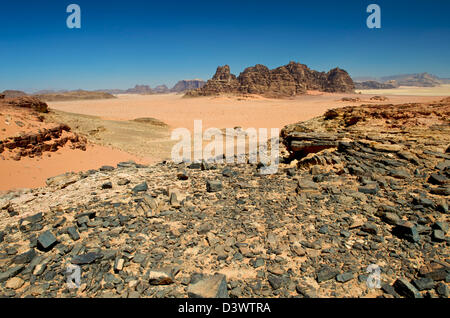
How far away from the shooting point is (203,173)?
6879 millimetres

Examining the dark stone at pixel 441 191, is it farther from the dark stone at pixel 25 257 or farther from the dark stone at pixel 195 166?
the dark stone at pixel 25 257

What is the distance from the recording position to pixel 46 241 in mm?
3736

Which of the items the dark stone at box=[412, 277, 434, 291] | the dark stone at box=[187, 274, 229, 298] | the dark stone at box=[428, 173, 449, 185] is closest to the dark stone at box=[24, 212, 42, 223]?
the dark stone at box=[187, 274, 229, 298]

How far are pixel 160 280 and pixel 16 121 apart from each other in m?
11.7

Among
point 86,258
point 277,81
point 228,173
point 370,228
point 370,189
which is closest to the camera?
point 86,258

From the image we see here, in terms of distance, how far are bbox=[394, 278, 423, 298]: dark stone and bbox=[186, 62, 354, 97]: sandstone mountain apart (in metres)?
80.3

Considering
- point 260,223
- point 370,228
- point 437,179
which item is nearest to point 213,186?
point 260,223

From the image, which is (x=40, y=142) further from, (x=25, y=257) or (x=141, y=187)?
(x=25, y=257)

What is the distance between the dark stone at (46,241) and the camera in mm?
3683

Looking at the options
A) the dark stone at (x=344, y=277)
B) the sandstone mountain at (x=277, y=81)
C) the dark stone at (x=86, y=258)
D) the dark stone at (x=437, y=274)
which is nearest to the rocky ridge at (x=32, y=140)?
the dark stone at (x=86, y=258)

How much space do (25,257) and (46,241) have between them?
31 cm

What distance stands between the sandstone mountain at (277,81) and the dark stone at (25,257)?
80.7 metres

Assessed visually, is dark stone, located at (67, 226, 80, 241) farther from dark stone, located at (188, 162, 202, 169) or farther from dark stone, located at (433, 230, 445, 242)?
dark stone, located at (433, 230, 445, 242)

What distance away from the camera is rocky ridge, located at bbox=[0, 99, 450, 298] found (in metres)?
3.16
